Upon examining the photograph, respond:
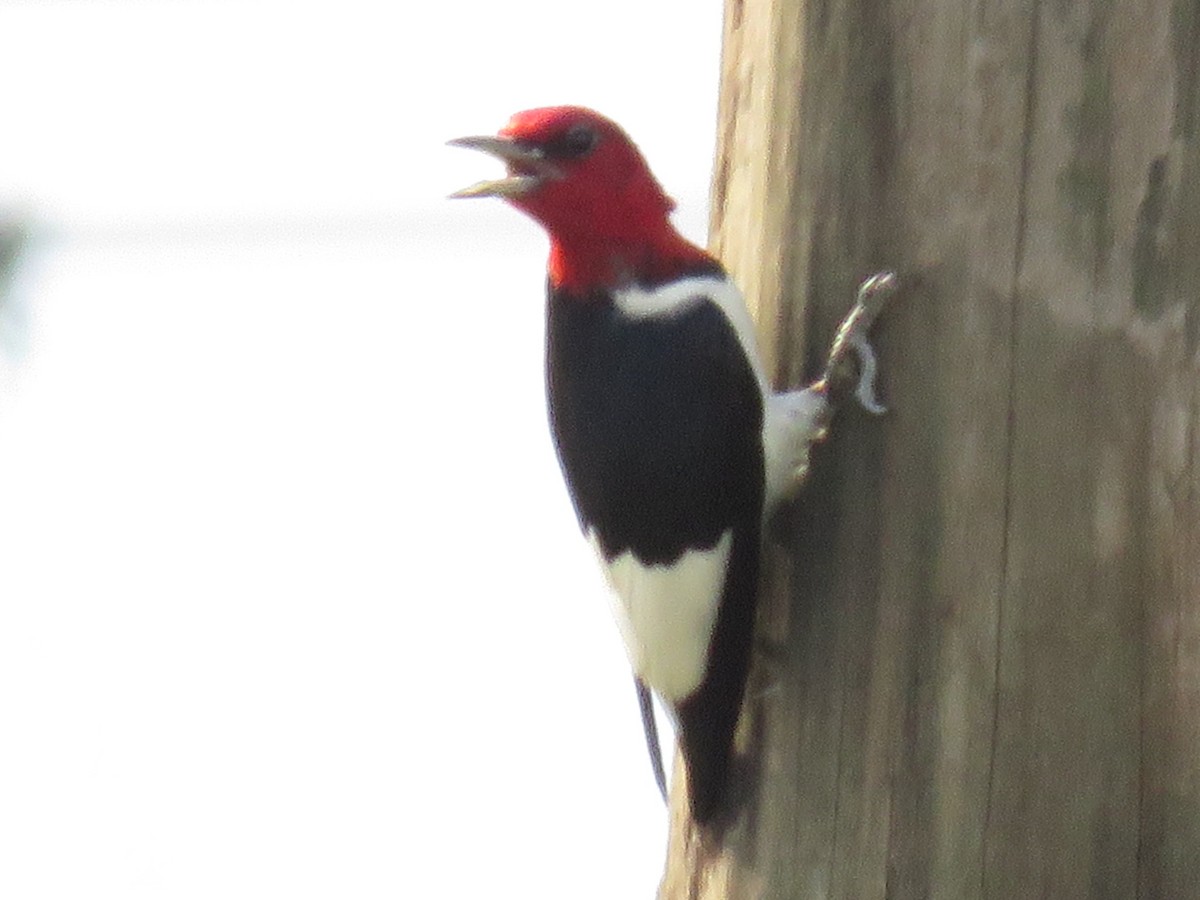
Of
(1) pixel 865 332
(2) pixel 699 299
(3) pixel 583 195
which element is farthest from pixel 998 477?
(3) pixel 583 195

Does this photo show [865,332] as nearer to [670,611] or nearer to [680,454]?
[680,454]

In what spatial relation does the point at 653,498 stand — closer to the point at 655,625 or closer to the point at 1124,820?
the point at 655,625

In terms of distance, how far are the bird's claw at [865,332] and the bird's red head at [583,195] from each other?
25.6 inches

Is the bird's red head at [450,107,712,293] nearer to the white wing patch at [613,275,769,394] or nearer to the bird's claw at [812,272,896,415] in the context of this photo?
the white wing patch at [613,275,769,394]

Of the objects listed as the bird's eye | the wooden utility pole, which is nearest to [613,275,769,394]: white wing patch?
the wooden utility pole

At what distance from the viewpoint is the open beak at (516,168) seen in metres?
3.34

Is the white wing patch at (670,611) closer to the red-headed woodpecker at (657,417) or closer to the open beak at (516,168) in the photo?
the red-headed woodpecker at (657,417)

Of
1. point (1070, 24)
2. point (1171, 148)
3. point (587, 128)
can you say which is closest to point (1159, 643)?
point (1171, 148)

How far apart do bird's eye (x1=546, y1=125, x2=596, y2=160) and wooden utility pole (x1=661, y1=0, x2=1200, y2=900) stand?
681mm

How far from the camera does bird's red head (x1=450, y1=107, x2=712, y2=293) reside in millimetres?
3354

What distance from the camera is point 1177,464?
8.15ft

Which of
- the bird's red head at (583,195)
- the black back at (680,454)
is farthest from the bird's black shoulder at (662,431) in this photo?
the bird's red head at (583,195)

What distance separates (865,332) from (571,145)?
937mm

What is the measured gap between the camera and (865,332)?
2686 mm
